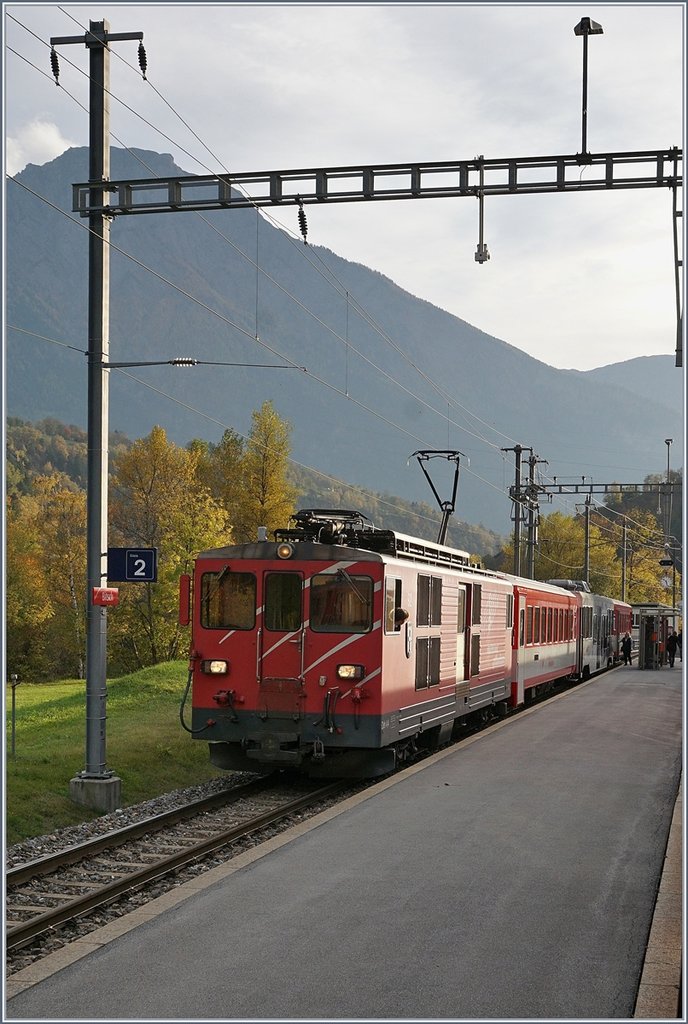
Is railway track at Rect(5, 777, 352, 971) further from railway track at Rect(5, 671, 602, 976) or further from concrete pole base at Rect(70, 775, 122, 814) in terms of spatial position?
concrete pole base at Rect(70, 775, 122, 814)

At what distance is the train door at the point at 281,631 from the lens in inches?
577

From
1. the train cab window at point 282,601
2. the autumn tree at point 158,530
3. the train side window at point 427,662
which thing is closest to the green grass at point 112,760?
the train cab window at point 282,601

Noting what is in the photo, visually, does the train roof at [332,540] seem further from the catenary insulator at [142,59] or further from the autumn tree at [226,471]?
the autumn tree at [226,471]

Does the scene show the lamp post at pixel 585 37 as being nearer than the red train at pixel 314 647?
Yes

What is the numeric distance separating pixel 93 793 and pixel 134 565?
2.62 m

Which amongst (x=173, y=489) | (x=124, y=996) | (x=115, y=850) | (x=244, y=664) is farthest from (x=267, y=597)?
(x=173, y=489)

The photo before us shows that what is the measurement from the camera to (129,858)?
11.1 m

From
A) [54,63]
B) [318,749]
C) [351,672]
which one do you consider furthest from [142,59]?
[318,749]

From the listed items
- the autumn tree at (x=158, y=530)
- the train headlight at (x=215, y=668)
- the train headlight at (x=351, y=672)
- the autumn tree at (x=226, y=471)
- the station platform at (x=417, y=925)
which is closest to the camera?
the station platform at (x=417, y=925)

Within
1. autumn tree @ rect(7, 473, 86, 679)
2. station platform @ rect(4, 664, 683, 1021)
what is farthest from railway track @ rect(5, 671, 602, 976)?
autumn tree @ rect(7, 473, 86, 679)

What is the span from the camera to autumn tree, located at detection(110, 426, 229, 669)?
4634 cm

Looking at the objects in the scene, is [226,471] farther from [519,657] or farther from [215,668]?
[215,668]

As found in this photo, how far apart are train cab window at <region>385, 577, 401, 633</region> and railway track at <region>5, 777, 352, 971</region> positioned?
2249mm

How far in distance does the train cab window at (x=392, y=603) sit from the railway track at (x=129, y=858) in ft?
7.38
